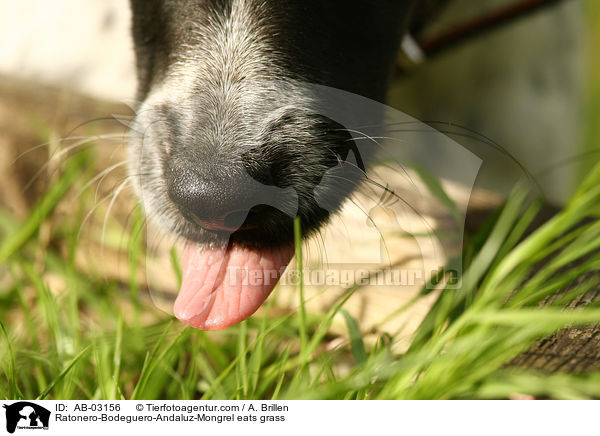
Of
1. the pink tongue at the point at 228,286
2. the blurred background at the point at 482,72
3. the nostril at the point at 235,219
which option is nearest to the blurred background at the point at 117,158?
the blurred background at the point at 482,72

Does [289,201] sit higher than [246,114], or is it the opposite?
[246,114]

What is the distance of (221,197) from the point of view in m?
0.81

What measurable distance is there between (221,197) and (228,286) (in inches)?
6.4

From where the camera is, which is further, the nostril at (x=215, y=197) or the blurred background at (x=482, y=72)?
the blurred background at (x=482, y=72)

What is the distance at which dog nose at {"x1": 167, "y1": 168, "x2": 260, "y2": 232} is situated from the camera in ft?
2.67

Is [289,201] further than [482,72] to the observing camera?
No

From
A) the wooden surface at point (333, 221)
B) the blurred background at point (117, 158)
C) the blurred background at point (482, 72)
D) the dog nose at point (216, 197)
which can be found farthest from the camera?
the blurred background at point (482, 72)

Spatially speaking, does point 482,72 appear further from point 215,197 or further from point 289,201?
point 215,197

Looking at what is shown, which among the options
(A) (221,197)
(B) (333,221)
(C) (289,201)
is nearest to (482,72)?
(B) (333,221)

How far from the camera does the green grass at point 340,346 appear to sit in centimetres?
86
